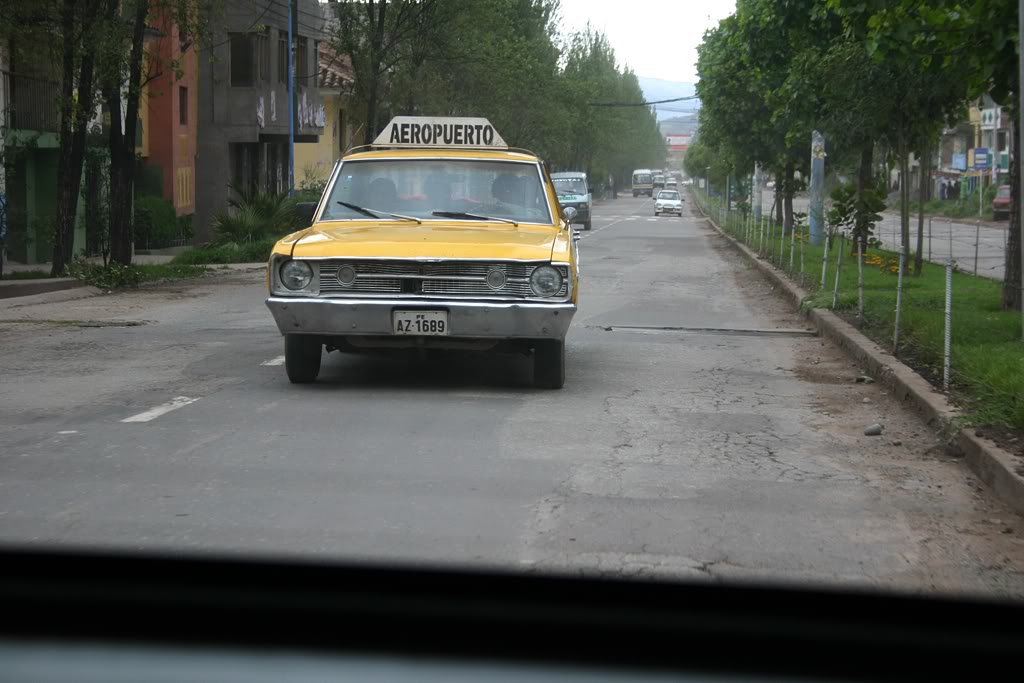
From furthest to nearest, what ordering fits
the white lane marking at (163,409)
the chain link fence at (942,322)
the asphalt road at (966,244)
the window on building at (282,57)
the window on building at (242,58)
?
1. the window on building at (282,57)
2. the window on building at (242,58)
3. the asphalt road at (966,244)
4. the chain link fence at (942,322)
5. the white lane marking at (163,409)

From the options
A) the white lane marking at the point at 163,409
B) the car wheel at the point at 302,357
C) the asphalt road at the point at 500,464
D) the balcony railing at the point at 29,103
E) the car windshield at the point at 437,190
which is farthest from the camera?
the balcony railing at the point at 29,103

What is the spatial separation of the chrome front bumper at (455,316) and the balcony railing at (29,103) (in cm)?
1758

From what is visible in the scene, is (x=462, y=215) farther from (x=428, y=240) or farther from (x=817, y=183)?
(x=817, y=183)

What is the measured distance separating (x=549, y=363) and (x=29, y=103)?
20345 millimetres

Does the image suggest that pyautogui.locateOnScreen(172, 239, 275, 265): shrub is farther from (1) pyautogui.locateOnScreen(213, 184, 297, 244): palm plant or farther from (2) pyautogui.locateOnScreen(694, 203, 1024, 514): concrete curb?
(2) pyautogui.locateOnScreen(694, 203, 1024, 514): concrete curb

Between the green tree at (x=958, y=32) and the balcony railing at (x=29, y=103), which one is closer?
the green tree at (x=958, y=32)

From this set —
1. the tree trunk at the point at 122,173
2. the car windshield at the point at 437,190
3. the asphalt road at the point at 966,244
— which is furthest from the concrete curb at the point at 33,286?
the asphalt road at the point at 966,244

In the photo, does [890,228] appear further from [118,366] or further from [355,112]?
[118,366]

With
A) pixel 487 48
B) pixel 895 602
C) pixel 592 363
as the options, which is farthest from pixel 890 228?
pixel 895 602

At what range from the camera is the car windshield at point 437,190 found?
36.1 ft

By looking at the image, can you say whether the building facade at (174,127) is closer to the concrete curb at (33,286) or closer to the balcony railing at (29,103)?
the balcony railing at (29,103)

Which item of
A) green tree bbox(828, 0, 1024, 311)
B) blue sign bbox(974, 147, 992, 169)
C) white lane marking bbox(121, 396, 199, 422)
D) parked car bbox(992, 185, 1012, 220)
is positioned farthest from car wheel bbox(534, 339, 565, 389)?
blue sign bbox(974, 147, 992, 169)

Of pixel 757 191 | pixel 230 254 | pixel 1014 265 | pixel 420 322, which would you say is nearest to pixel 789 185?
pixel 757 191

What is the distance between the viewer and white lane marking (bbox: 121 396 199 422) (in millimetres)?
8742
